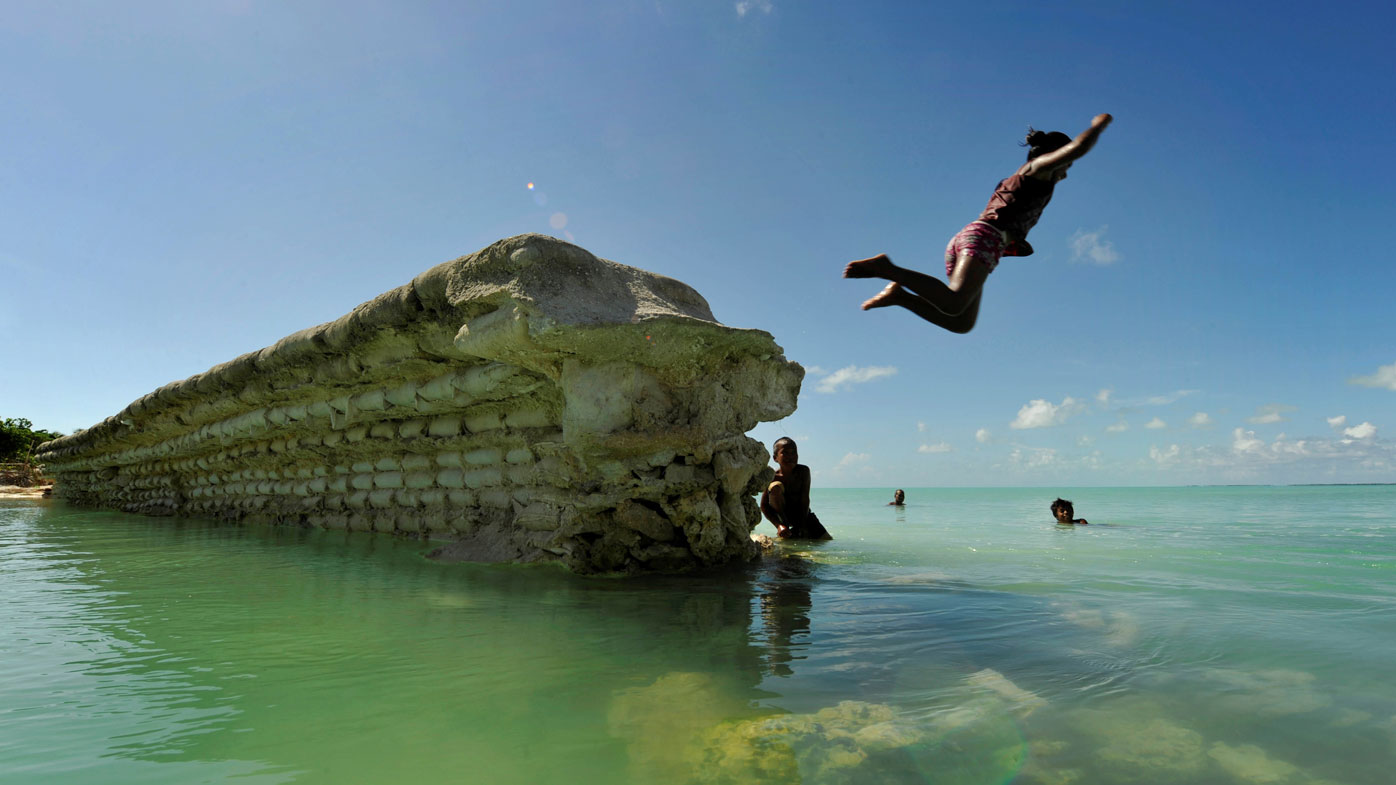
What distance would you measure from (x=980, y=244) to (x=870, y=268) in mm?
636

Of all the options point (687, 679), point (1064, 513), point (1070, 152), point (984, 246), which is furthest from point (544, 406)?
point (1064, 513)

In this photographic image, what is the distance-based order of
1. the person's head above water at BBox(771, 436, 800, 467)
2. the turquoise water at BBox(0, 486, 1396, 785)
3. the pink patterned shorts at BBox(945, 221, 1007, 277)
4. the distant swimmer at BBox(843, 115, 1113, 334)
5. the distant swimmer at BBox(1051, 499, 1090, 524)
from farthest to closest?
the distant swimmer at BBox(1051, 499, 1090, 524), the person's head above water at BBox(771, 436, 800, 467), the pink patterned shorts at BBox(945, 221, 1007, 277), the distant swimmer at BBox(843, 115, 1113, 334), the turquoise water at BBox(0, 486, 1396, 785)

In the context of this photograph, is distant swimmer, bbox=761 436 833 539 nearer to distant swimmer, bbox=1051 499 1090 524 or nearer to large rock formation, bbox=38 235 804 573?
large rock formation, bbox=38 235 804 573

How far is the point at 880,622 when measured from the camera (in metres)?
2.82

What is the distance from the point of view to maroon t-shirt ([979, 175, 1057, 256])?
3275 mm

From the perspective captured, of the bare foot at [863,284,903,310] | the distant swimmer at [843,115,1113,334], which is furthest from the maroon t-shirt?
the bare foot at [863,284,903,310]

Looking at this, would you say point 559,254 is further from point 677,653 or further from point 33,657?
point 33,657

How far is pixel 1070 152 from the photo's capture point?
3.00m

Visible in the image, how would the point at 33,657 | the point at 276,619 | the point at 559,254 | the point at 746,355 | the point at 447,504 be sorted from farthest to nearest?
Result: the point at 447,504 < the point at 746,355 < the point at 559,254 < the point at 276,619 < the point at 33,657

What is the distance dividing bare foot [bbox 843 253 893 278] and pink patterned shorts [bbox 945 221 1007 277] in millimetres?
479

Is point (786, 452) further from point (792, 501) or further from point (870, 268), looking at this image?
point (870, 268)

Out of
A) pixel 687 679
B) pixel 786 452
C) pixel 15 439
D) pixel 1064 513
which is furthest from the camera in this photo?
pixel 15 439

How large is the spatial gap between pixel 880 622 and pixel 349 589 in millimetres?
2825

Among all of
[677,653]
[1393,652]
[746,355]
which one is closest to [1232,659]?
[1393,652]
